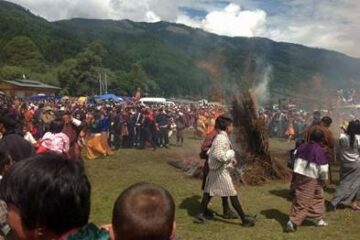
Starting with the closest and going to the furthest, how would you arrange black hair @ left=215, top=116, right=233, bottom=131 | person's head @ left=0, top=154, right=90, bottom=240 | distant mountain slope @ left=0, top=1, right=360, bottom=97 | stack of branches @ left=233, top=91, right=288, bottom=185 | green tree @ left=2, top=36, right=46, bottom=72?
person's head @ left=0, top=154, right=90, bottom=240, black hair @ left=215, top=116, right=233, bottom=131, stack of branches @ left=233, top=91, right=288, bottom=185, distant mountain slope @ left=0, top=1, right=360, bottom=97, green tree @ left=2, top=36, right=46, bottom=72

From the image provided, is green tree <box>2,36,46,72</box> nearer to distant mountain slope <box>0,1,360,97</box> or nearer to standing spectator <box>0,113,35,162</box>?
distant mountain slope <box>0,1,360,97</box>

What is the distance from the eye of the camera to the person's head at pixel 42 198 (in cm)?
207

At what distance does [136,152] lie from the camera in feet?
67.7

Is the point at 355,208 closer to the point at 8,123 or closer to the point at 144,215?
the point at 8,123

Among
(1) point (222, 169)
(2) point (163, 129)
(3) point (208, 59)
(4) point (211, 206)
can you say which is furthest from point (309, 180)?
(2) point (163, 129)

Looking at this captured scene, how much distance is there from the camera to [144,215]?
8.46 feet

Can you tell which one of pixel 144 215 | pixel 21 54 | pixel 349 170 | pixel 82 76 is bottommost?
pixel 349 170

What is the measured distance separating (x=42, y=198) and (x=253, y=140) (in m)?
11.4

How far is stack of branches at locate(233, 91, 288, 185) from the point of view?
1305 centimetres

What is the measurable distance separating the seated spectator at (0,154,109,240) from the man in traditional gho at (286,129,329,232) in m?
6.51

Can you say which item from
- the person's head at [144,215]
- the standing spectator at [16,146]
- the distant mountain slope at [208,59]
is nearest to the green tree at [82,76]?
the distant mountain slope at [208,59]

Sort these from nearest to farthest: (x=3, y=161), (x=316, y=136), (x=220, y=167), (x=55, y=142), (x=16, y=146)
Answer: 1. (x=3, y=161)
2. (x=16, y=146)
3. (x=55, y=142)
4. (x=316, y=136)
5. (x=220, y=167)

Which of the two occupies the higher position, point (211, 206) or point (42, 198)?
point (42, 198)

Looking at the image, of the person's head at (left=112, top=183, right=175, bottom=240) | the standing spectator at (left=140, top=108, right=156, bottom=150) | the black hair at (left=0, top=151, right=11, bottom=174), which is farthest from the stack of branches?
the person's head at (left=112, top=183, right=175, bottom=240)
